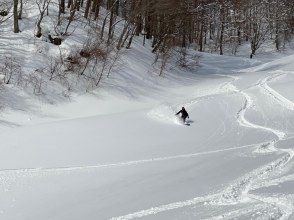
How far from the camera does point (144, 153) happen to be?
62.6ft

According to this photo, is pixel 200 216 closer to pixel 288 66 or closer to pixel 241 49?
pixel 288 66

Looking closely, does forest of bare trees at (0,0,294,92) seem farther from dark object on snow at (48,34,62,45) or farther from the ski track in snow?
the ski track in snow

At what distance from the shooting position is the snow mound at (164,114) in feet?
81.1

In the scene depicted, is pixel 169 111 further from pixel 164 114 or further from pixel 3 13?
pixel 3 13

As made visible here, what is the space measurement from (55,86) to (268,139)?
38.6 ft

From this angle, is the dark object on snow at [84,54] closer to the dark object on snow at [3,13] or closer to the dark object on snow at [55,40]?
the dark object on snow at [55,40]

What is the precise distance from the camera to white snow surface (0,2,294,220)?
1354 centimetres

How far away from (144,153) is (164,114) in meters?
6.58

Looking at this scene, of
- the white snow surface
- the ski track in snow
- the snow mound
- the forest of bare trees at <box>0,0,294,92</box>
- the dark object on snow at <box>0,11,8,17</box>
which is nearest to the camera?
the ski track in snow

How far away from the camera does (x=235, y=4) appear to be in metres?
71.5

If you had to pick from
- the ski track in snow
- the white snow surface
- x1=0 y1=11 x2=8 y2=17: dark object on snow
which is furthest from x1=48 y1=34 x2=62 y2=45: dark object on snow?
the ski track in snow

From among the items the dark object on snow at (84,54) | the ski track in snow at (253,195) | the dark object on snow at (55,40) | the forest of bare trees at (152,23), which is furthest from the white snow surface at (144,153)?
the forest of bare trees at (152,23)

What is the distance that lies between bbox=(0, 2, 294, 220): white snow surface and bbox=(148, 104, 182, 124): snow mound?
53 millimetres

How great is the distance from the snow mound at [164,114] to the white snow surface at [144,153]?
5 cm
